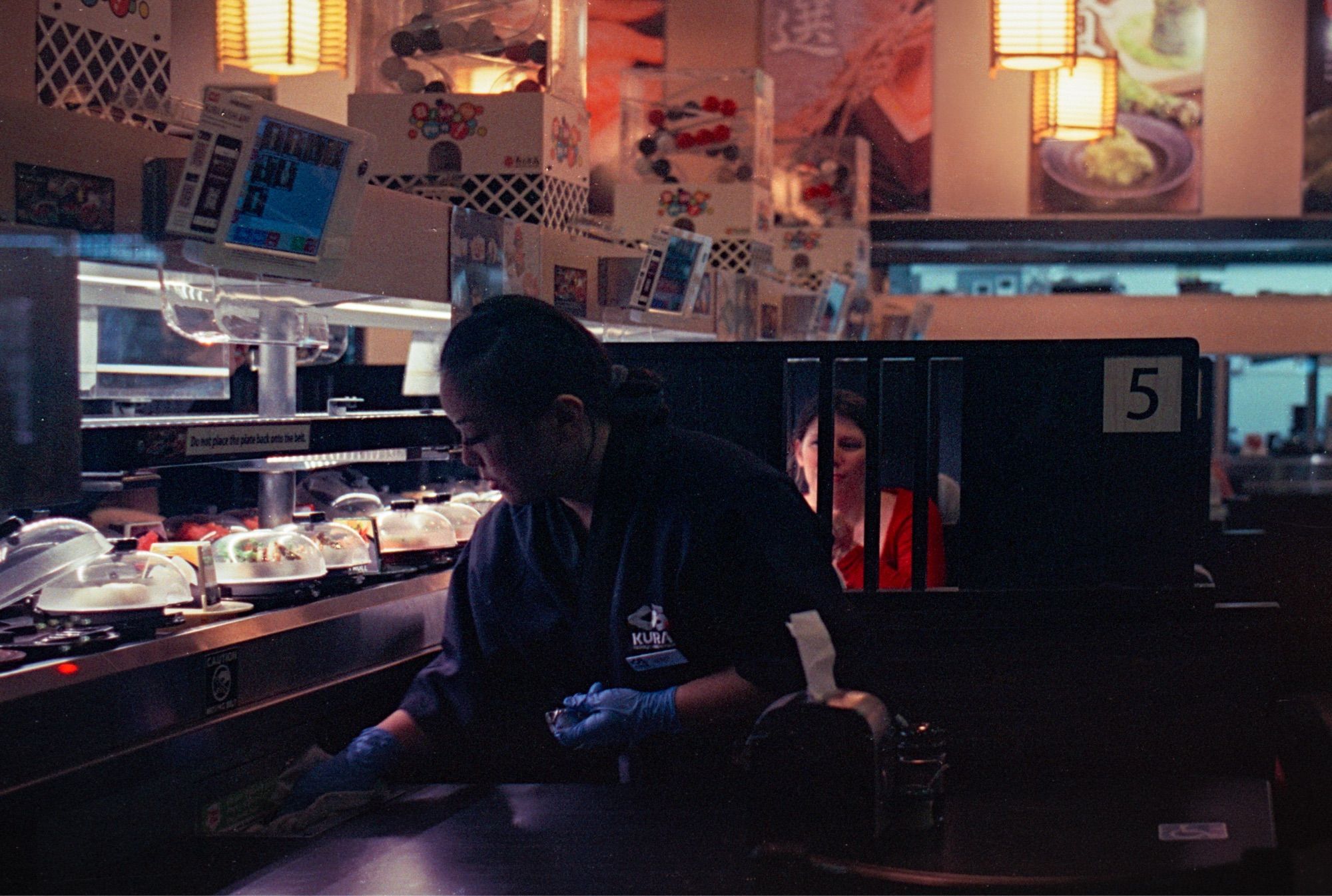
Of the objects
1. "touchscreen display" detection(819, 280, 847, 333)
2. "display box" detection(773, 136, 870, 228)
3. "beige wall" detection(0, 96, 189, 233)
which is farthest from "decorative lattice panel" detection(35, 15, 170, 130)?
"display box" detection(773, 136, 870, 228)

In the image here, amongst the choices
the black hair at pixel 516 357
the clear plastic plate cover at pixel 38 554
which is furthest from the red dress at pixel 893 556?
the clear plastic plate cover at pixel 38 554

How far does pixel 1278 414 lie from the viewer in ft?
37.1

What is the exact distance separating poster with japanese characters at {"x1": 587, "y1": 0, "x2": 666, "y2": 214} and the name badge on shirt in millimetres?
8983

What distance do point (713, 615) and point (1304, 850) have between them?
925 mm

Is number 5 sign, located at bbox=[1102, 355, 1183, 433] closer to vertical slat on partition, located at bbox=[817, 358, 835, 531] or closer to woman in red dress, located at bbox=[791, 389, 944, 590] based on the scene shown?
woman in red dress, located at bbox=[791, 389, 944, 590]

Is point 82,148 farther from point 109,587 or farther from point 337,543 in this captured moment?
point 337,543

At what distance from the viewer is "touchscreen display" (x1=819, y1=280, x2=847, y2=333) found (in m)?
6.80

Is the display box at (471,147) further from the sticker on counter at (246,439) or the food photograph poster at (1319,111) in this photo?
the food photograph poster at (1319,111)

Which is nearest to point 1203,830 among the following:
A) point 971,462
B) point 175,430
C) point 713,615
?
point 713,615

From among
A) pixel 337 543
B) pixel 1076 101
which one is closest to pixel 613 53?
pixel 1076 101

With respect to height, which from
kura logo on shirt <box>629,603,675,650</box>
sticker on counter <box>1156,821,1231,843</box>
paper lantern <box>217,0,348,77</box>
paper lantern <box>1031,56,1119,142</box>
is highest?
paper lantern <box>1031,56,1119,142</box>

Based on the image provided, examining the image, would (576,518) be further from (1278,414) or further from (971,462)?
(1278,414)

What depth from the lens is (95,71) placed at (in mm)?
2234

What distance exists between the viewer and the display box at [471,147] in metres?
3.47
